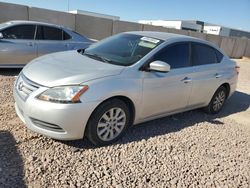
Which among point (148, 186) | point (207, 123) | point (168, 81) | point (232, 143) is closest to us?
point (148, 186)

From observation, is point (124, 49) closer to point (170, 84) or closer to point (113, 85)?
point (170, 84)

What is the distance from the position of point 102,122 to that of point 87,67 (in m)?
0.80

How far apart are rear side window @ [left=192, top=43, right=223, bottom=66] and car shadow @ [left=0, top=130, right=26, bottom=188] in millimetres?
3344

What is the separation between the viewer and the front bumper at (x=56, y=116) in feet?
11.0

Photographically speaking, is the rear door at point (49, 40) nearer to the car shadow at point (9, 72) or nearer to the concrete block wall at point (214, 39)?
the car shadow at point (9, 72)

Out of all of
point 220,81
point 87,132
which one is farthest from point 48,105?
point 220,81

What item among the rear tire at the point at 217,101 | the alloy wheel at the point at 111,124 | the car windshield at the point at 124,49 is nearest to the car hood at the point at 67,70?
the car windshield at the point at 124,49

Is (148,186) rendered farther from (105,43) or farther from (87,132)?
(105,43)

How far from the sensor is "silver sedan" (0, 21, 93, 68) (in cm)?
709

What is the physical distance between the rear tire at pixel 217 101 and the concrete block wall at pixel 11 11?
9.84 meters

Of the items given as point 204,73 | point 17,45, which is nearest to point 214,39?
point 17,45

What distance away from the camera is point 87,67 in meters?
3.89

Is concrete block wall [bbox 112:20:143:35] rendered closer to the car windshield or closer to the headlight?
the car windshield

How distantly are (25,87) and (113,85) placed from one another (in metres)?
1.16
